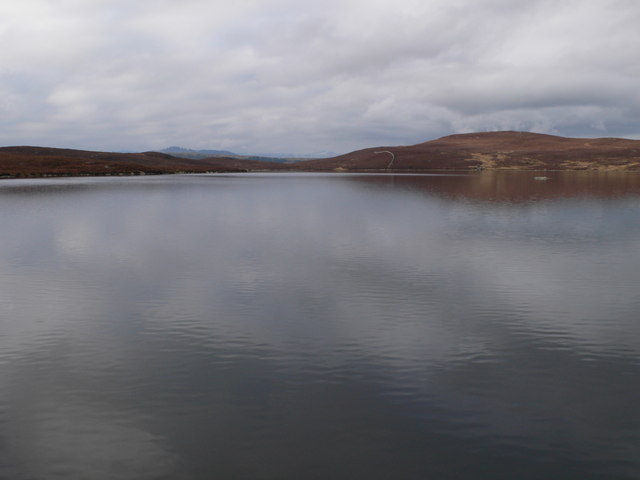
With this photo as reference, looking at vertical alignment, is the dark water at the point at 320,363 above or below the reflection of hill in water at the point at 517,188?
below

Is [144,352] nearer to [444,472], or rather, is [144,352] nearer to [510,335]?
[444,472]

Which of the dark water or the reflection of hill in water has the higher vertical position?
the reflection of hill in water

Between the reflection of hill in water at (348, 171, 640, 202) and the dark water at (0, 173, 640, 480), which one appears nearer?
the dark water at (0, 173, 640, 480)

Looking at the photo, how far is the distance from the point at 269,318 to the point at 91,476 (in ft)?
28.9

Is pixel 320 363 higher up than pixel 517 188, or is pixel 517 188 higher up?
pixel 517 188

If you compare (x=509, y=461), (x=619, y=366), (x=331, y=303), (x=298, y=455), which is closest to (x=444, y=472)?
(x=509, y=461)

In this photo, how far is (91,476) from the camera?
348 inches

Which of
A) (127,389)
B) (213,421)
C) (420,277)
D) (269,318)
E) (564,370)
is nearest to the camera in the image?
(213,421)

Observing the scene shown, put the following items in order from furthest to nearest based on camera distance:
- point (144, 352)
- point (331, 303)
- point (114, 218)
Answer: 1. point (114, 218)
2. point (331, 303)
3. point (144, 352)

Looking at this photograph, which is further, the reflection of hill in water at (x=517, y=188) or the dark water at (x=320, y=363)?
the reflection of hill in water at (x=517, y=188)

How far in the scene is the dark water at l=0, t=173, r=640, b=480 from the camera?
30.9 feet

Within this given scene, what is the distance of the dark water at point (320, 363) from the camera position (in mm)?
9406

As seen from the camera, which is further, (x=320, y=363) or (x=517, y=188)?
(x=517, y=188)

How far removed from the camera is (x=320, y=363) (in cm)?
1343
